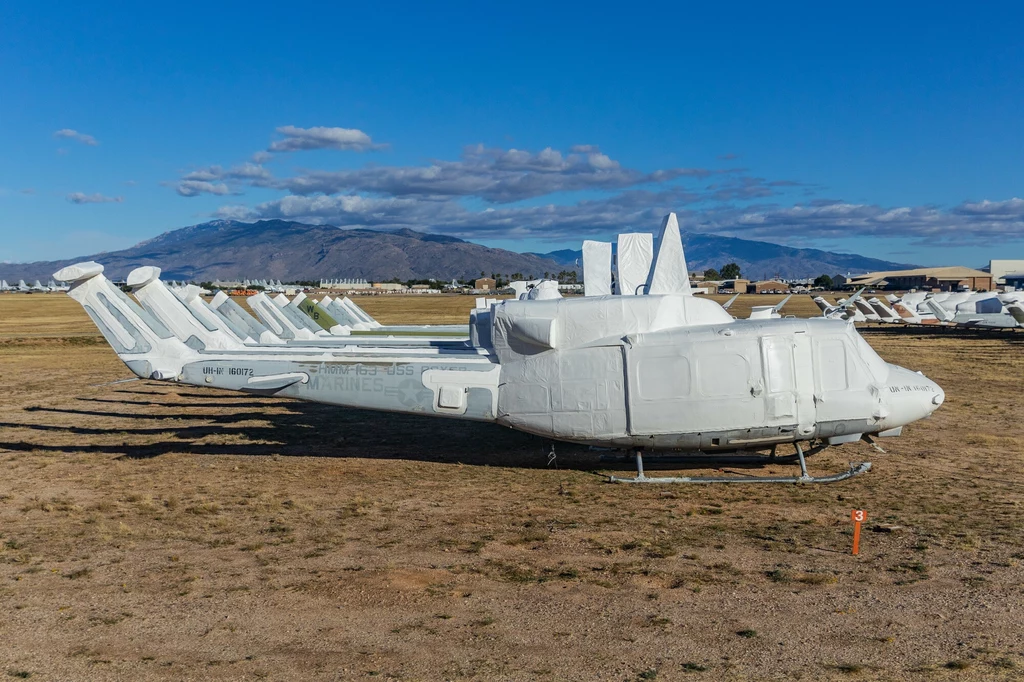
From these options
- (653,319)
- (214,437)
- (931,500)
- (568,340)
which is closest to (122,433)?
(214,437)

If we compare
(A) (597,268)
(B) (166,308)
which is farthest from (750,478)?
(B) (166,308)

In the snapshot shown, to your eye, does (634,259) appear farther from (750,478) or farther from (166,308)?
(166,308)

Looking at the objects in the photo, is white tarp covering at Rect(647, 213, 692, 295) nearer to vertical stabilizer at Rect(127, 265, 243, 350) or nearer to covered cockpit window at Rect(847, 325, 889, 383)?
covered cockpit window at Rect(847, 325, 889, 383)

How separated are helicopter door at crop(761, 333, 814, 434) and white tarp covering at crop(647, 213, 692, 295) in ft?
9.08

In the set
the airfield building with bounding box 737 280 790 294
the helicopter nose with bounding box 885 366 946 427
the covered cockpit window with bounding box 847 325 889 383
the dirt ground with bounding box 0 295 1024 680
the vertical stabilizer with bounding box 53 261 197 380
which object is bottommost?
the dirt ground with bounding box 0 295 1024 680

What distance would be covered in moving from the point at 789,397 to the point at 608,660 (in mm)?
7035

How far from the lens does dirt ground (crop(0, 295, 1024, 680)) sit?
6.60 metres

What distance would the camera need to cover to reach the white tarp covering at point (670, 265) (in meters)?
14.7

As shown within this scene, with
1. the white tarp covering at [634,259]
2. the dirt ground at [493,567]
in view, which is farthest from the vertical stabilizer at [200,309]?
the white tarp covering at [634,259]

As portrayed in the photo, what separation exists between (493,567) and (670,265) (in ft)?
26.0

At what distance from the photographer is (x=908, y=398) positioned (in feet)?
41.2

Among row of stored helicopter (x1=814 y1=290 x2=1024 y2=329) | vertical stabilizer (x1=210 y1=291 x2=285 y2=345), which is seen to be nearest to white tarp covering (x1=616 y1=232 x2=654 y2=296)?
vertical stabilizer (x1=210 y1=291 x2=285 y2=345)

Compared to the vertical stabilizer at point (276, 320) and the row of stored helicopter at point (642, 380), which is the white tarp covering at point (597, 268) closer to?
the row of stored helicopter at point (642, 380)

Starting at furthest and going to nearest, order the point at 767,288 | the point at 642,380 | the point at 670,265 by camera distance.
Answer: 1. the point at 767,288
2. the point at 670,265
3. the point at 642,380
